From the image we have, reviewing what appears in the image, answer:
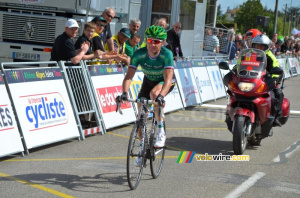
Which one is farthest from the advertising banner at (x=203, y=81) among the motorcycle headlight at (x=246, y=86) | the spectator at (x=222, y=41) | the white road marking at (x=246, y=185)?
the spectator at (x=222, y=41)

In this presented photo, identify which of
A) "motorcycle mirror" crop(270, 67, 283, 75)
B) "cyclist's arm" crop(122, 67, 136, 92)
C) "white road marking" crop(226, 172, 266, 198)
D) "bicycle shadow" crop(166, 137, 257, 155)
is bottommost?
"bicycle shadow" crop(166, 137, 257, 155)

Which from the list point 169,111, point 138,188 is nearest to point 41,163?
point 138,188

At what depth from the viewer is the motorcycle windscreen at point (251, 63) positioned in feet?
28.1

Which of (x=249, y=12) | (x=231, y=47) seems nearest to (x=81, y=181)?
(x=231, y=47)

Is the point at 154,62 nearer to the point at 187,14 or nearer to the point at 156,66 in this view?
the point at 156,66

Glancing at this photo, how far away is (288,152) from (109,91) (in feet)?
12.0

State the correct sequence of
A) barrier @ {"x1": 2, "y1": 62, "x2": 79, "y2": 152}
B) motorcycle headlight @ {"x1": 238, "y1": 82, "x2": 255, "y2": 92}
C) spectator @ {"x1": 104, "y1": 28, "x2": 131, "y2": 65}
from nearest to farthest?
barrier @ {"x1": 2, "y1": 62, "x2": 79, "y2": 152} < motorcycle headlight @ {"x1": 238, "y1": 82, "x2": 255, "y2": 92} < spectator @ {"x1": 104, "y1": 28, "x2": 131, "y2": 65}

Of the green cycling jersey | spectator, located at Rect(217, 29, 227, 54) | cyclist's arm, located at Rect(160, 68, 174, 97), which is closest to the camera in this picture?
cyclist's arm, located at Rect(160, 68, 174, 97)

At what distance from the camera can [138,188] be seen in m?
6.41

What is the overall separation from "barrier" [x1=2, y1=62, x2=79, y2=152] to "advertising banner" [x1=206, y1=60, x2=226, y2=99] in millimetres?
7674

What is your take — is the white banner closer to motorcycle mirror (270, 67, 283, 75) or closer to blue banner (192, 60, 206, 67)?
blue banner (192, 60, 206, 67)

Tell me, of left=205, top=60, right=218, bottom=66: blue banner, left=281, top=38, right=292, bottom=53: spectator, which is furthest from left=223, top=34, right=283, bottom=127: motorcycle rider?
left=281, top=38, right=292, bottom=53: spectator

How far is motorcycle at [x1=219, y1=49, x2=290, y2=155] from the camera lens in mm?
8328

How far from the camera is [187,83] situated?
14.1 meters
